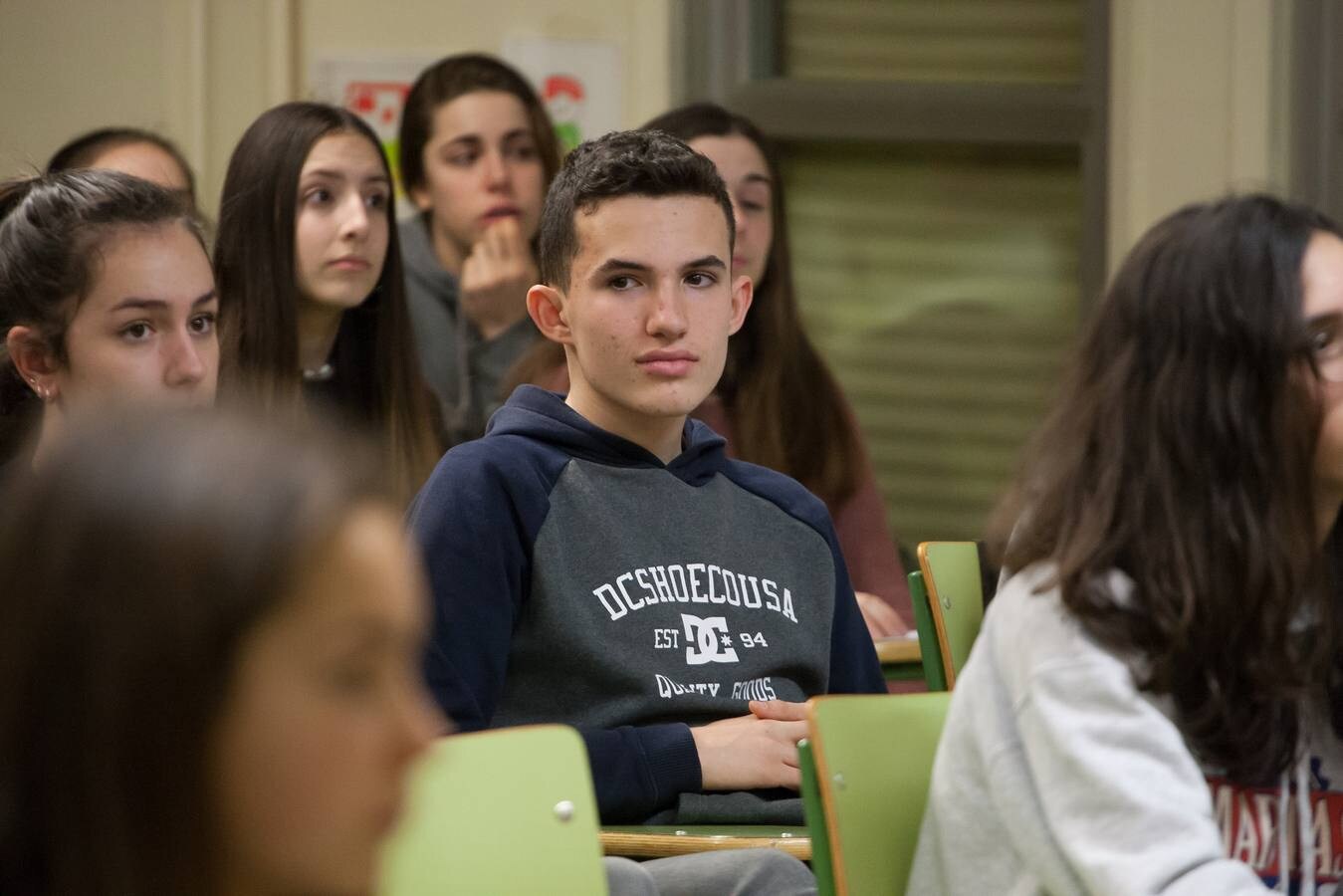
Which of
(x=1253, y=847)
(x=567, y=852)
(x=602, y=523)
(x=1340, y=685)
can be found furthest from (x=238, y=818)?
(x=602, y=523)

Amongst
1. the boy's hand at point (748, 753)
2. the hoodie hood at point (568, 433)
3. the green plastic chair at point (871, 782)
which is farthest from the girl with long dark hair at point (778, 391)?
the green plastic chair at point (871, 782)

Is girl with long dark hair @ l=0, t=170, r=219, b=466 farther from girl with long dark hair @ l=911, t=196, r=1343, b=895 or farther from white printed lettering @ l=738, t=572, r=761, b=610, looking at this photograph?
girl with long dark hair @ l=911, t=196, r=1343, b=895

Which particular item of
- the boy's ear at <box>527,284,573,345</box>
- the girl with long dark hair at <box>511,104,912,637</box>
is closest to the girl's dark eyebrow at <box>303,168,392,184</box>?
the girl with long dark hair at <box>511,104,912,637</box>

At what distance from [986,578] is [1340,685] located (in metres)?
0.83

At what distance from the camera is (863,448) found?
129 inches

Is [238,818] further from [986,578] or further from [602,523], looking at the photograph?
[986,578]

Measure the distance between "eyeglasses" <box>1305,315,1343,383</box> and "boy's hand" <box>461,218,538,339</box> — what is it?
7.89 ft

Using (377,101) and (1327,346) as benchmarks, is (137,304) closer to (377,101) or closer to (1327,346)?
(1327,346)

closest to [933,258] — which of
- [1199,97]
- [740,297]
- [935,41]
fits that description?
[935,41]

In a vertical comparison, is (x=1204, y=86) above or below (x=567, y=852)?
above

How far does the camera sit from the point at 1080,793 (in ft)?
4.29

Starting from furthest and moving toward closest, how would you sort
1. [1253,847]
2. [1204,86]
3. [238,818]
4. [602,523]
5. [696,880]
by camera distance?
1. [1204,86]
2. [602,523]
3. [696,880]
4. [1253,847]
5. [238,818]

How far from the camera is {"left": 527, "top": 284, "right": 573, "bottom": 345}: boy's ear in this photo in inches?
89.2

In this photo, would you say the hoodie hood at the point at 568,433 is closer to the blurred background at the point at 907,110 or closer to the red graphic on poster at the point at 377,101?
the blurred background at the point at 907,110
